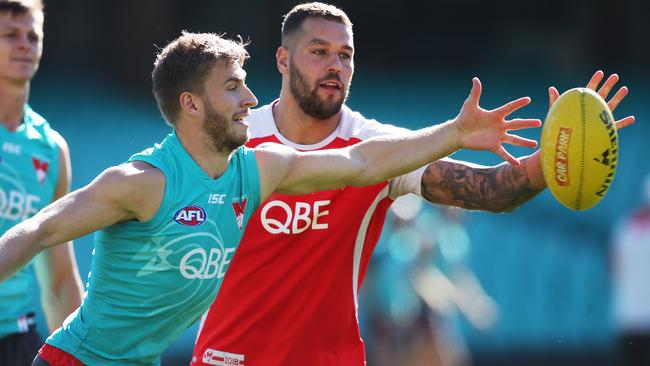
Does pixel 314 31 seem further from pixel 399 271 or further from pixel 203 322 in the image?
pixel 399 271

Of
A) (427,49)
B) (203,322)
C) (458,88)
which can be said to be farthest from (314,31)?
(427,49)

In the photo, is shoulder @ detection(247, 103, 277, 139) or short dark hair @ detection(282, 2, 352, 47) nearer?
shoulder @ detection(247, 103, 277, 139)

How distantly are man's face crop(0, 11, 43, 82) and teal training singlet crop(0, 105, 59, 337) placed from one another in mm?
260

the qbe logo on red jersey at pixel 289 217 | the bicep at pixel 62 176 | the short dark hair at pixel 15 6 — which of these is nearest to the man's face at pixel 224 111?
the qbe logo on red jersey at pixel 289 217

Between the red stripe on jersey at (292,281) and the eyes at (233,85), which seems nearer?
the eyes at (233,85)

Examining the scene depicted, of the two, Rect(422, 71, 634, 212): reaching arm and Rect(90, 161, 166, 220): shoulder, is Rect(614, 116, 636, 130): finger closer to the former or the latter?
Rect(422, 71, 634, 212): reaching arm

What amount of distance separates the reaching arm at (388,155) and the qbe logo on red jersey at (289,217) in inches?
23.3

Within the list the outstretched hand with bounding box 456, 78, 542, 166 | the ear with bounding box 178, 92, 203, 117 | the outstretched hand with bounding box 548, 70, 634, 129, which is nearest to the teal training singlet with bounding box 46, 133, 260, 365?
the ear with bounding box 178, 92, 203, 117

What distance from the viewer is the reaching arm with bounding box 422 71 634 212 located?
18.3ft

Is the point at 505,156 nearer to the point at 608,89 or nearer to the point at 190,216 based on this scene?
the point at 608,89

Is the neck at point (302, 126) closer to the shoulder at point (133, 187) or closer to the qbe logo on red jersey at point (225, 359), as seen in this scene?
the qbe logo on red jersey at point (225, 359)

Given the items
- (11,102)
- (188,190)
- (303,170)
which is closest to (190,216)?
(188,190)

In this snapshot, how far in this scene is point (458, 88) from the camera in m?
16.7

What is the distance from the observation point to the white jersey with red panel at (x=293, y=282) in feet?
19.2
